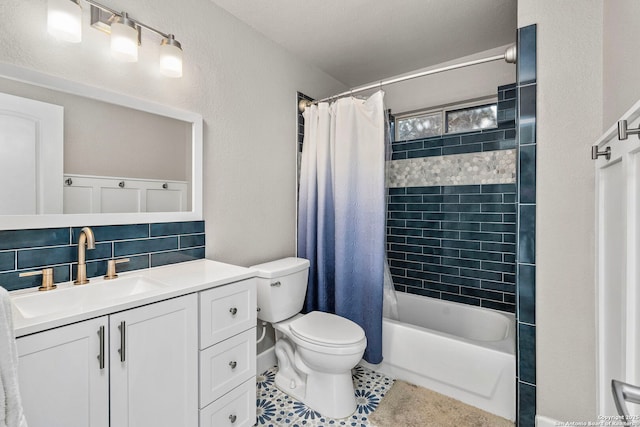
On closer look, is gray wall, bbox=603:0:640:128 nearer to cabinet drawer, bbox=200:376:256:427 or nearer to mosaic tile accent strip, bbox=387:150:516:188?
mosaic tile accent strip, bbox=387:150:516:188

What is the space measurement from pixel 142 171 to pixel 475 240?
2474 millimetres

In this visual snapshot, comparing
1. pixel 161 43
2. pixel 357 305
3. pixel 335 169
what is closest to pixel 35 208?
pixel 161 43

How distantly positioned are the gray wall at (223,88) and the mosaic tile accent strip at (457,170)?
3.07ft

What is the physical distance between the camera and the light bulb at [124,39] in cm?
135

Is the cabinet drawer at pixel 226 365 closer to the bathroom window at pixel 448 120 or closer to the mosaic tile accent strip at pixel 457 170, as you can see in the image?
the mosaic tile accent strip at pixel 457 170

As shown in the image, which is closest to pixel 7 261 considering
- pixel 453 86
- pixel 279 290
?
pixel 279 290

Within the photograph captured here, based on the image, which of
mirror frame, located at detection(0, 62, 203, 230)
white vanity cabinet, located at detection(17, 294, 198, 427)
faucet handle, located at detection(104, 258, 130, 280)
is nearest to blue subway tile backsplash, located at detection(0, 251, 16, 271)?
mirror frame, located at detection(0, 62, 203, 230)

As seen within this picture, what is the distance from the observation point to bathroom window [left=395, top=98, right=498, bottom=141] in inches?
97.3

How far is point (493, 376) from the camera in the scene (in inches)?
67.0

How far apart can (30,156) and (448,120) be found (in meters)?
2.83

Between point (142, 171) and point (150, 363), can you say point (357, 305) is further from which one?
point (142, 171)

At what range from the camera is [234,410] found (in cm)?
147

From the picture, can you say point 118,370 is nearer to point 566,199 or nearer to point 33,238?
point 33,238

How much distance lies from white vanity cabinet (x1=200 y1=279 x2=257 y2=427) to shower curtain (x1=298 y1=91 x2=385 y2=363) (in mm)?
834
